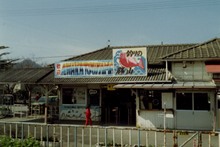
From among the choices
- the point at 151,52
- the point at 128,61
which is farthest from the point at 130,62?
the point at 151,52

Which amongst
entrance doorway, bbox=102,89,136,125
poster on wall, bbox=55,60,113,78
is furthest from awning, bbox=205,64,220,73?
entrance doorway, bbox=102,89,136,125

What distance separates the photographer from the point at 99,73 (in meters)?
16.2

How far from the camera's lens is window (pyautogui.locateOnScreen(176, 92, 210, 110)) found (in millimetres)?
14055

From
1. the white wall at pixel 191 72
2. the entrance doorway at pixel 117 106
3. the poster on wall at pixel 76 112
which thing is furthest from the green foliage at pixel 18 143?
the white wall at pixel 191 72

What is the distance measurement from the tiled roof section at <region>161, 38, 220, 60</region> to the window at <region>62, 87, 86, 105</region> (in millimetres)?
6963

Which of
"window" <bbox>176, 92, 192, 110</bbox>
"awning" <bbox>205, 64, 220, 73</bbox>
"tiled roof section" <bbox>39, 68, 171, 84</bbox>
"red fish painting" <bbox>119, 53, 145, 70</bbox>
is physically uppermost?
"red fish painting" <bbox>119, 53, 145, 70</bbox>

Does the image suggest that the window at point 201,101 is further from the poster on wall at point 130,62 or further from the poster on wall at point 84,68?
the poster on wall at point 84,68

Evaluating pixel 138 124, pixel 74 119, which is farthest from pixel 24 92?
pixel 138 124

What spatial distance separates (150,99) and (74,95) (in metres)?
6.19

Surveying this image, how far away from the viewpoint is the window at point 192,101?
46.1ft

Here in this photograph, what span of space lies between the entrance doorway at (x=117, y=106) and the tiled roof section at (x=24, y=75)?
5.18 metres

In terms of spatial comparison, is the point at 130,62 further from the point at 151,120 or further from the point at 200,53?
the point at 200,53

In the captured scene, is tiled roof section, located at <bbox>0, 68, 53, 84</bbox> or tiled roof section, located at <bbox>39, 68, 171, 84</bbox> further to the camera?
tiled roof section, located at <bbox>0, 68, 53, 84</bbox>

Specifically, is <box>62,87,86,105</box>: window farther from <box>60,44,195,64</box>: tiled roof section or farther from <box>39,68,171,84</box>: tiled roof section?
<box>60,44,195,64</box>: tiled roof section
